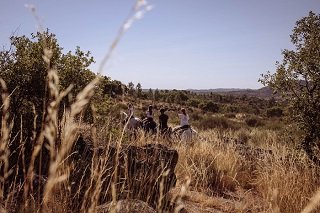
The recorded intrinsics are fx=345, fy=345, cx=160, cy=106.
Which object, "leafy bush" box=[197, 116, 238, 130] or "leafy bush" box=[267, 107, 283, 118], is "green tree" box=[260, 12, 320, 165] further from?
"leafy bush" box=[267, 107, 283, 118]

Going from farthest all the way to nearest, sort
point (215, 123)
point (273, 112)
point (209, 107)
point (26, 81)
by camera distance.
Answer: point (209, 107) < point (273, 112) < point (215, 123) < point (26, 81)

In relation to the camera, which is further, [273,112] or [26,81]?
[273,112]

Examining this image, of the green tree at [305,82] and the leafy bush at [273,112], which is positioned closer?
the green tree at [305,82]

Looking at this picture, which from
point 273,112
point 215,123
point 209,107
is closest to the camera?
point 215,123

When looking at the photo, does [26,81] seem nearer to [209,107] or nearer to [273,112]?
[273,112]

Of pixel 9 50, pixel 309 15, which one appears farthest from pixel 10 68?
pixel 309 15

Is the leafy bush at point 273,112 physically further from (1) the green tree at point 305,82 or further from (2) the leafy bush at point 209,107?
(1) the green tree at point 305,82

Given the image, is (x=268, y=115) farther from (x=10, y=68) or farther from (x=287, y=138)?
(x=10, y=68)

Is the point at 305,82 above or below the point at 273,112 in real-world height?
above

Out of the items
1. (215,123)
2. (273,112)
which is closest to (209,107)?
(273,112)

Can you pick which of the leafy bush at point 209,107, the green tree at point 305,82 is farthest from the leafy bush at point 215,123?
the leafy bush at point 209,107

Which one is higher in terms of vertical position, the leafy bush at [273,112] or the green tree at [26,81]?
the green tree at [26,81]

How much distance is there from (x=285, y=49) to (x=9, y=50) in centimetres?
590

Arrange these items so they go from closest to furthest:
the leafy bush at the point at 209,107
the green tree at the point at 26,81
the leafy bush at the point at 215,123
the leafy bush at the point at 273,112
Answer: the green tree at the point at 26,81 → the leafy bush at the point at 215,123 → the leafy bush at the point at 273,112 → the leafy bush at the point at 209,107
